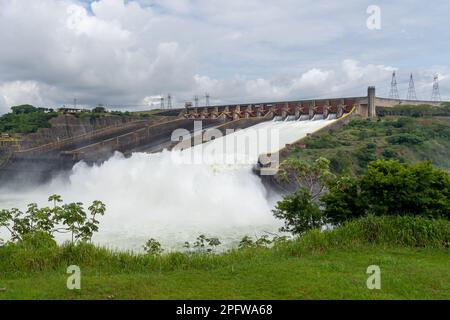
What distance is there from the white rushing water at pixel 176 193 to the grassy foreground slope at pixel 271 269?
23.4 feet

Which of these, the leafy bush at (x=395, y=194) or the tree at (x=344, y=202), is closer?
the leafy bush at (x=395, y=194)

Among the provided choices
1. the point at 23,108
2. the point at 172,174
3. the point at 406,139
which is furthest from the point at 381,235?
the point at 23,108

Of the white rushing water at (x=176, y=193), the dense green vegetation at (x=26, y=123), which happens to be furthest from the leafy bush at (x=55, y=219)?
the dense green vegetation at (x=26, y=123)

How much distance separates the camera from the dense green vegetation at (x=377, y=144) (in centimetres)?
2501

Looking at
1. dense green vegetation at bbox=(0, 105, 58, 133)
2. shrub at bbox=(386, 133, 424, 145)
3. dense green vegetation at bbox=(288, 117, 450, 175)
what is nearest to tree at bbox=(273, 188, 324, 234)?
dense green vegetation at bbox=(288, 117, 450, 175)

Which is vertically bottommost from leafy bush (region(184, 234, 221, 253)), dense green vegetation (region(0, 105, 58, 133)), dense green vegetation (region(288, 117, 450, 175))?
leafy bush (region(184, 234, 221, 253))

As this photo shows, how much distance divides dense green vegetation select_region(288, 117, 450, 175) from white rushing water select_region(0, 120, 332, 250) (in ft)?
8.63

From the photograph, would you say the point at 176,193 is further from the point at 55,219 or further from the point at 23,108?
the point at 23,108

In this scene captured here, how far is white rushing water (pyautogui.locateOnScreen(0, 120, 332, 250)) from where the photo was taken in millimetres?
17328

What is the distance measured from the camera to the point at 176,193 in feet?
72.4

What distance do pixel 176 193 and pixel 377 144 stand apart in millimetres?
13915

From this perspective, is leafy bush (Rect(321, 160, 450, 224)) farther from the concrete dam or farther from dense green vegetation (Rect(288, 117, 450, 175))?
dense green vegetation (Rect(288, 117, 450, 175))

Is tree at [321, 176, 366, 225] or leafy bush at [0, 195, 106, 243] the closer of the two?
leafy bush at [0, 195, 106, 243]

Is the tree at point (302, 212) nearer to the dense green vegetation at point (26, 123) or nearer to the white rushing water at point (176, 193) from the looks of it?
the white rushing water at point (176, 193)
